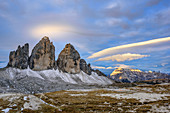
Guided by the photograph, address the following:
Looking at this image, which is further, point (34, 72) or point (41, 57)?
point (41, 57)

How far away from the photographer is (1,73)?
138m

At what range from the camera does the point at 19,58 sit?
169 m

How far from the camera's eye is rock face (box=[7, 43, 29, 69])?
16644cm

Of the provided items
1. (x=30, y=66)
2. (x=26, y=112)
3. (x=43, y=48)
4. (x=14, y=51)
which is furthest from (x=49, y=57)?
(x=26, y=112)

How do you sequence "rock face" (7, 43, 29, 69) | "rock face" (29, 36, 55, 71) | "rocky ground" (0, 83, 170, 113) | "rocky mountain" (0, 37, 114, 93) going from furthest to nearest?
"rock face" (29, 36, 55, 71) → "rock face" (7, 43, 29, 69) → "rocky mountain" (0, 37, 114, 93) → "rocky ground" (0, 83, 170, 113)

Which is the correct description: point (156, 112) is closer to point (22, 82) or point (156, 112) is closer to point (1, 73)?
point (22, 82)

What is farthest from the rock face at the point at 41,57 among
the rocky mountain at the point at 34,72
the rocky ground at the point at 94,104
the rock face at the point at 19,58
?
the rocky ground at the point at 94,104

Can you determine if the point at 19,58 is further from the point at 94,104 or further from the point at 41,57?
the point at 94,104

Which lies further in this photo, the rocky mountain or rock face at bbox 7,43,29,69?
rock face at bbox 7,43,29,69

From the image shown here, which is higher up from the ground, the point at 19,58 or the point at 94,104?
the point at 19,58

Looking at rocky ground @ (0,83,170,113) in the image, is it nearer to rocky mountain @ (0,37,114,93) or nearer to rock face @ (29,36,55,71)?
rocky mountain @ (0,37,114,93)

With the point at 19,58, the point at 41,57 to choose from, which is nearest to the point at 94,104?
the point at 19,58

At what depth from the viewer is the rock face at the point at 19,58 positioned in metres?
166

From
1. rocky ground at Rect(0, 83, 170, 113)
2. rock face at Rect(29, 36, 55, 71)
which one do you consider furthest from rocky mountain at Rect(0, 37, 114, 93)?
rocky ground at Rect(0, 83, 170, 113)
